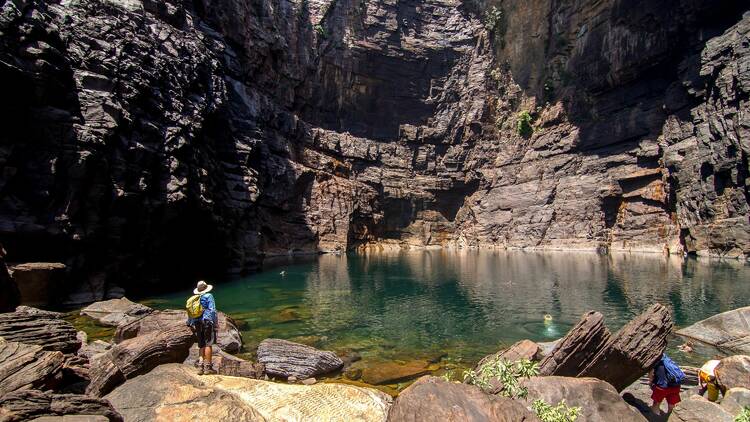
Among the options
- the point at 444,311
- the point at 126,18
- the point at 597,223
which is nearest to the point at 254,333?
the point at 444,311

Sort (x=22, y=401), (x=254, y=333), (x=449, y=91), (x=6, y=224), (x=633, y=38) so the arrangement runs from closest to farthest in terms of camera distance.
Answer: (x=22, y=401), (x=254, y=333), (x=6, y=224), (x=633, y=38), (x=449, y=91)

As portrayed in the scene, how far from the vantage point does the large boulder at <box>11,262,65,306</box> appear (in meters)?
21.9

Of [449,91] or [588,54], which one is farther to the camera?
[449,91]

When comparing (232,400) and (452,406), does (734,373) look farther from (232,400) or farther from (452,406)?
(232,400)

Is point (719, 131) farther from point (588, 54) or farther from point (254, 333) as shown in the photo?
point (254, 333)

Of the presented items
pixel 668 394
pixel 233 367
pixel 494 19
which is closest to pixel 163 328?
pixel 233 367

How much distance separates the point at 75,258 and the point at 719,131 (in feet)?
215

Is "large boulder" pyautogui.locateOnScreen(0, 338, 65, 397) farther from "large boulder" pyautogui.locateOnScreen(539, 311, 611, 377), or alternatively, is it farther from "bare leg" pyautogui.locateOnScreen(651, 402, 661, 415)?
"bare leg" pyautogui.locateOnScreen(651, 402, 661, 415)

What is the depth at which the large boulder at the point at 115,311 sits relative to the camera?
2112 centimetres

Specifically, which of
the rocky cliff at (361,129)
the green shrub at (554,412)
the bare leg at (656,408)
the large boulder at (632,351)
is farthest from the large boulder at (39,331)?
the rocky cliff at (361,129)

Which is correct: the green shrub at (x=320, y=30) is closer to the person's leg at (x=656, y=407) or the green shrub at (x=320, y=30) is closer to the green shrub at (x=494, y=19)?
the green shrub at (x=494, y=19)

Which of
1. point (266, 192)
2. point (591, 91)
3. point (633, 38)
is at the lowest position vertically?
point (266, 192)

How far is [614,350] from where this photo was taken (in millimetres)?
10227

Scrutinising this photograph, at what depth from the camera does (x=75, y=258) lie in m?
26.3
